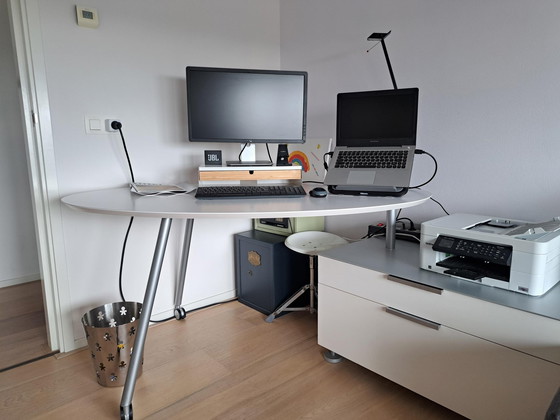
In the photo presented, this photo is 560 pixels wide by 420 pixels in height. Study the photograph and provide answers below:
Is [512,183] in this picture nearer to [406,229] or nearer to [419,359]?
[406,229]

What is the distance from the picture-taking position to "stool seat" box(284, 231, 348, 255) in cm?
195

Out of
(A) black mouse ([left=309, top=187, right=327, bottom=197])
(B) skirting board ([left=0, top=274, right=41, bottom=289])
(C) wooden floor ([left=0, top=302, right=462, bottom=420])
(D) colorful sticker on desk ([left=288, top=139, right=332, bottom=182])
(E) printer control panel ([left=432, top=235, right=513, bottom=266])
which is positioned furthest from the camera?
(B) skirting board ([left=0, top=274, right=41, bottom=289])

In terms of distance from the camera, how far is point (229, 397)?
1.51 metres

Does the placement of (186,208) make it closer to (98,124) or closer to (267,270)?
(98,124)

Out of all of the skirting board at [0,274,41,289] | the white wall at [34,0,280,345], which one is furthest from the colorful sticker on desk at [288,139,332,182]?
the skirting board at [0,274,41,289]

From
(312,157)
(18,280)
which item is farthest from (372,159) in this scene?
(18,280)

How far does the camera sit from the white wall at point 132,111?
1729 millimetres

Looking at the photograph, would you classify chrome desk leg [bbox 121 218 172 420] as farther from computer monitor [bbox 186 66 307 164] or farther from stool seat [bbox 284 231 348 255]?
stool seat [bbox 284 231 348 255]

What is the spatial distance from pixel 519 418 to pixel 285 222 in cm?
143

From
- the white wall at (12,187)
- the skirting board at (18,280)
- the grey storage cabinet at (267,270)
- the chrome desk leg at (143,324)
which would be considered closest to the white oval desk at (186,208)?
the chrome desk leg at (143,324)

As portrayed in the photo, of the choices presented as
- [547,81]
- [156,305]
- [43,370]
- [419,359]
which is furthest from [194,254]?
[547,81]

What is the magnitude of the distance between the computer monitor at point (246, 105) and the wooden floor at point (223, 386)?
104 cm

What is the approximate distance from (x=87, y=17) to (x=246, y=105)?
823 mm

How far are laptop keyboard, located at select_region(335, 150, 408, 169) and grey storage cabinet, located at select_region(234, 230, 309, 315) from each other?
0.69 metres
